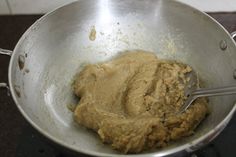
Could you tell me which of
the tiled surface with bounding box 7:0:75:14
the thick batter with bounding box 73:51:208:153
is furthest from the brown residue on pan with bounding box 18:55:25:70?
the tiled surface with bounding box 7:0:75:14

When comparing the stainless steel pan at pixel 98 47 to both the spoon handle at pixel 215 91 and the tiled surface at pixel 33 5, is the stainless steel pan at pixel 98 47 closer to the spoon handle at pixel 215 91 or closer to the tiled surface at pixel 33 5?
the spoon handle at pixel 215 91

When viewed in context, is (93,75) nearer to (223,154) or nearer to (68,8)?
(68,8)

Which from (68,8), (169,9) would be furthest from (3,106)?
(169,9)

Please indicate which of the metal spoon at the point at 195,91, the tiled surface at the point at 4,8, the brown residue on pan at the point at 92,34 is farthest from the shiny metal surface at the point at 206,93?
the tiled surface at the point at 4,8

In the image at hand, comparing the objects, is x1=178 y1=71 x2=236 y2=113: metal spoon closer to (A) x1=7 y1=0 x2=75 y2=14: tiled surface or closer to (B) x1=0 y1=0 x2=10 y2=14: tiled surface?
(A) x1=7 y1=0 x2=75 y2=14: tiled surface

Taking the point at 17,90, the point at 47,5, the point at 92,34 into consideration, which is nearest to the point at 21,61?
the point at 17,90

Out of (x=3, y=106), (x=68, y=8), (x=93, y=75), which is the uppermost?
(x=68, y=8)
